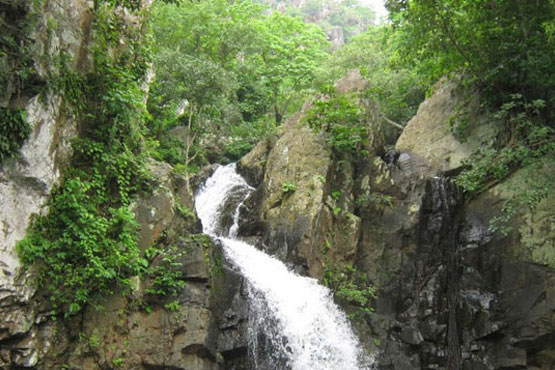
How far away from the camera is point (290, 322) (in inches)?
356

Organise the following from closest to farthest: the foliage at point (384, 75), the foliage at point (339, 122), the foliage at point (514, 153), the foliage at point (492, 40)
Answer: the foliage at point (514, 153) < the foliage at point (492, 40) < the foliage at point (339, 122) < the foliage at point (384, 75)

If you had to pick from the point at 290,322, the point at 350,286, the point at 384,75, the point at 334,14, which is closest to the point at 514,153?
the point at 350,286

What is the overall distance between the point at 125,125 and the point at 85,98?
0.91m

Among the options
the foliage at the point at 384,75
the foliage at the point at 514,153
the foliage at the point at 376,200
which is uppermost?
the foliage at the point at 384,75

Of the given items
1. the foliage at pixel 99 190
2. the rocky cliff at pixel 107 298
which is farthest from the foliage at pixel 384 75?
the rocky cliff at pixel 107 298

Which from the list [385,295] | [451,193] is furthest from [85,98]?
[451,193]

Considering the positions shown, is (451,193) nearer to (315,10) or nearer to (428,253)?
(428,253)

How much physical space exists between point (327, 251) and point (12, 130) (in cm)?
756

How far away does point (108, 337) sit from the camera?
739cm

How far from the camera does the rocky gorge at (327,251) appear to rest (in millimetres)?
7043

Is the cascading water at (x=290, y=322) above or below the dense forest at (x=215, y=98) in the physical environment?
below

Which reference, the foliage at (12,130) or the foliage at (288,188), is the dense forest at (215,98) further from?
the foliage at (288,188)

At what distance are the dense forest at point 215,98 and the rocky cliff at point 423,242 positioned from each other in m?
0.57

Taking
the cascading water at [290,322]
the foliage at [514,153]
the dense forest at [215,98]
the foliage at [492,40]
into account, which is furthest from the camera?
the foliage at [492,40]
